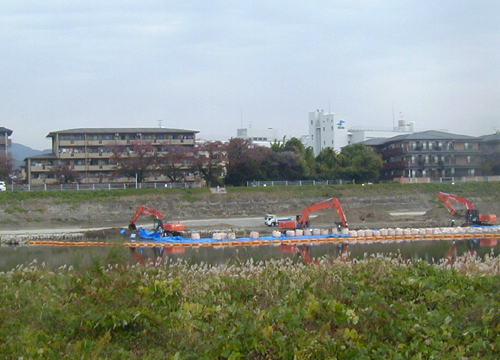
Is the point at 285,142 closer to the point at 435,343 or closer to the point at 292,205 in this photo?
the point at 292,205

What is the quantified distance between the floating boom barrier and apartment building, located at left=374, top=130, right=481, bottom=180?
3447 cm

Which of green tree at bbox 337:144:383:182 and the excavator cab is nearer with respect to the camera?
the excavator cab

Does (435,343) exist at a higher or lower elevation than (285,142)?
lower

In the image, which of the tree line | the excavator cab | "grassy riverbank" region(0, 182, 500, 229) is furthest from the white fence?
the excavator cab

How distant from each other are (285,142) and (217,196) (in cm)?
2445

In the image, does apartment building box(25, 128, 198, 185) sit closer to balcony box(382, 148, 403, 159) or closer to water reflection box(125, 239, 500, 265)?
balcony box(382, 148, 403, 159)

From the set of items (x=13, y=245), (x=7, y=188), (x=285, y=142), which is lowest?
(x=13, y=245)

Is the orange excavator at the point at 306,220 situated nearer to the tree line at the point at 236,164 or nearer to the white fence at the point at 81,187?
the white fence at the point at 81,187

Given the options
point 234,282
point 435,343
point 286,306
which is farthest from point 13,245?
point 435,343

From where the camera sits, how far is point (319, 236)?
36.8 m

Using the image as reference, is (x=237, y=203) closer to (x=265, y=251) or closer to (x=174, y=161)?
(x=174, y=161)

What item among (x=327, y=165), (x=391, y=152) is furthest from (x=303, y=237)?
(x=391, y=152)

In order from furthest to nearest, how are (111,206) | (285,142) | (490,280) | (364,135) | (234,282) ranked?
(364,135)
(285,142)
(111,206)
(234,282)
(490,280)

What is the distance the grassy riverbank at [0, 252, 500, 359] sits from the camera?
866 cm
